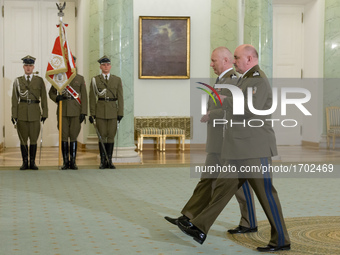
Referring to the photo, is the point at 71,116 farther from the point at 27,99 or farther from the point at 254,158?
the point at 254,158

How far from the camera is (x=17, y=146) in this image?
47.9ft

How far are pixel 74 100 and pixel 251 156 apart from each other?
6281 mm

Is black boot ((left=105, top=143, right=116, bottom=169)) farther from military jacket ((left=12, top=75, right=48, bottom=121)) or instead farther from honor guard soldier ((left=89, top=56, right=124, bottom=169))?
military jacket ((left=12, top=75, right=48, bottom=121))

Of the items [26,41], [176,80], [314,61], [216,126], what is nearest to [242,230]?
[216,126]

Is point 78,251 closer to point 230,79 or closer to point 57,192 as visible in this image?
point 230,79

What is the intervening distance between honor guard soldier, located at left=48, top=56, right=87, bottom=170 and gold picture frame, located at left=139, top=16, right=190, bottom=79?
4.39 metres

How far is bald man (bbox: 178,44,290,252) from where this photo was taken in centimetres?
465

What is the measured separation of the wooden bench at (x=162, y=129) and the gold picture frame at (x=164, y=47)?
110 cm

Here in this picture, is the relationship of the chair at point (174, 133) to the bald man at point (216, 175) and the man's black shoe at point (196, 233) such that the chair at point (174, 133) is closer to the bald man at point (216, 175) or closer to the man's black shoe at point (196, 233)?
the bald man at point (216, 175)

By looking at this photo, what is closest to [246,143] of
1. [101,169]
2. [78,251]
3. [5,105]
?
[78,251]

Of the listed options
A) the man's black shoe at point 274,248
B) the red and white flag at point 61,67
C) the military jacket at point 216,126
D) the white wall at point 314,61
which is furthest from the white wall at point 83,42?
the man's black shoe at point 274,248

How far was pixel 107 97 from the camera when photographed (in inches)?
408

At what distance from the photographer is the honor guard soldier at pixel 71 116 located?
1035 cm

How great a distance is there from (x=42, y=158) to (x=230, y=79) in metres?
7.65
